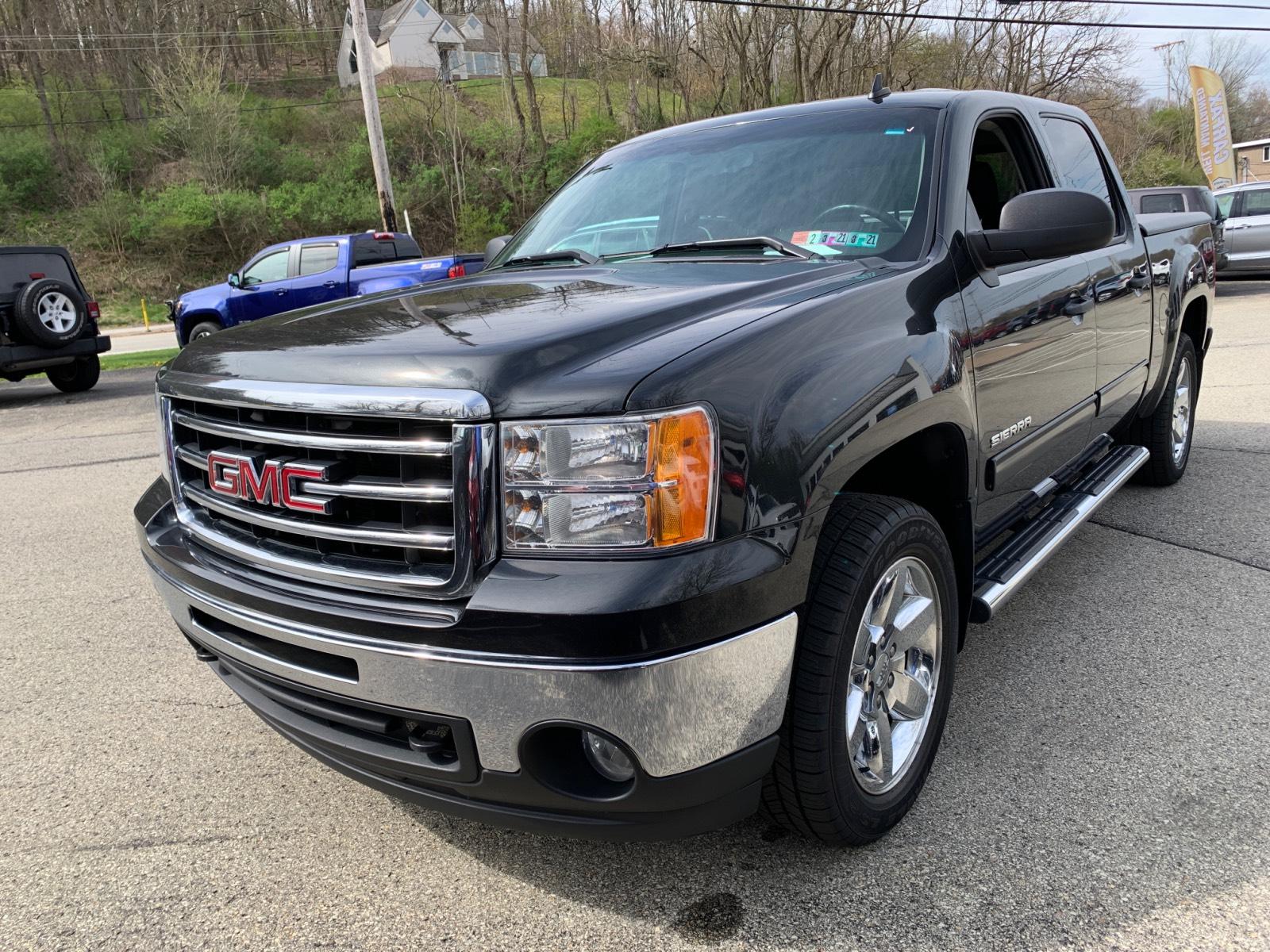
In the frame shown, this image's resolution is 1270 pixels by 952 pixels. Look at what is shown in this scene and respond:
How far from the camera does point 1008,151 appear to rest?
134 inches

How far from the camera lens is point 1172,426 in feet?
16.2

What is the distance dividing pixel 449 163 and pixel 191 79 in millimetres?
9694

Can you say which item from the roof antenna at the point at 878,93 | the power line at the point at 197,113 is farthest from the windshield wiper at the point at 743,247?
the power line at the point at 197,113

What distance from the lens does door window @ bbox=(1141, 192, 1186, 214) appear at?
14.7 m

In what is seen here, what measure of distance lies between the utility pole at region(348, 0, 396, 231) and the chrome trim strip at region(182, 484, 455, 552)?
57.5ft

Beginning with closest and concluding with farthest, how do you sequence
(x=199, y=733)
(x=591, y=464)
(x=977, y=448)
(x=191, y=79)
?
(x=591, y=464), (x=977, y=448), (x=199, y=733), (x=191, y=79)

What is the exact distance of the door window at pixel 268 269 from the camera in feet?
48.6

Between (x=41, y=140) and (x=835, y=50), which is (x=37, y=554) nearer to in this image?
(x=835, y=50)

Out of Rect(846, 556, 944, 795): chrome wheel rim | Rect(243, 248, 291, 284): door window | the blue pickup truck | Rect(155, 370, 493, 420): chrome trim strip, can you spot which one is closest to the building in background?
the blue pickup truck

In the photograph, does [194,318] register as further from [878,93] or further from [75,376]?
[878,93]

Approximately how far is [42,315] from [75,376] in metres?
1.45

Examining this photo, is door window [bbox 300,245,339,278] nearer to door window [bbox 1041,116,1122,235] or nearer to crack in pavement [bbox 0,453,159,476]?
crack in pavement [bbox 0,453,159,476]

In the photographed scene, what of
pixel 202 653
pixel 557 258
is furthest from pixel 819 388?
pixel 202 653

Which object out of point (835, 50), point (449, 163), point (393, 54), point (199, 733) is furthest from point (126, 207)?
point (199, 733)
